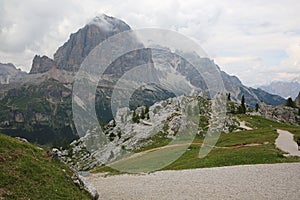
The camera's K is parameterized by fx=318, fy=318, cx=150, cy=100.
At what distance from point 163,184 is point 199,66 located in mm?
58210

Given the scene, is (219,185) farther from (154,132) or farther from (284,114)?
(284,114)

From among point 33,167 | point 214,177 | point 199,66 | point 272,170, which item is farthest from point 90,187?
point 199,66

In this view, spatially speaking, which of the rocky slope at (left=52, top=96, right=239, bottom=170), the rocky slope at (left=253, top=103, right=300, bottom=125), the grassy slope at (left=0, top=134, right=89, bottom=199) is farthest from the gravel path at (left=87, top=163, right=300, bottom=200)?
the rocky slope at (left=253, top=103, right=300, bottom=125)

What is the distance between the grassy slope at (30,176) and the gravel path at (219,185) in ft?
16.4

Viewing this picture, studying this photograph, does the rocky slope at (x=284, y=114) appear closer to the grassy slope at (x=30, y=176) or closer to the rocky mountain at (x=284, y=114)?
the rocky mountain at (x=284, y=114)

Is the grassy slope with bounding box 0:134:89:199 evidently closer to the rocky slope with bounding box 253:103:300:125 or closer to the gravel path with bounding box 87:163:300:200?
the gravel path with bounding box 87:163:300:200

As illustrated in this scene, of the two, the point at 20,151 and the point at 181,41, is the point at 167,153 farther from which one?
the point at 20,151

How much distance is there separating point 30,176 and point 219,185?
17.1 m

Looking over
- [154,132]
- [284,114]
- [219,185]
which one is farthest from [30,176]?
[284,114]

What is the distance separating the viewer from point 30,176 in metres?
24.0

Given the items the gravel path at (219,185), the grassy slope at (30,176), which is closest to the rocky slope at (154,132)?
the gravel path at (219,185)

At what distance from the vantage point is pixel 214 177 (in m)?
33.8

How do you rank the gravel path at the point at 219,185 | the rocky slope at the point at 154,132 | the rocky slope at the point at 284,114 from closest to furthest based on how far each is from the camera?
the gravel path at the point at 219,185 → the rocky slope at the point at 154,132 → the rocky slope at the point at 284,114

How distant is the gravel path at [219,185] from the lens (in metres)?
27.2
